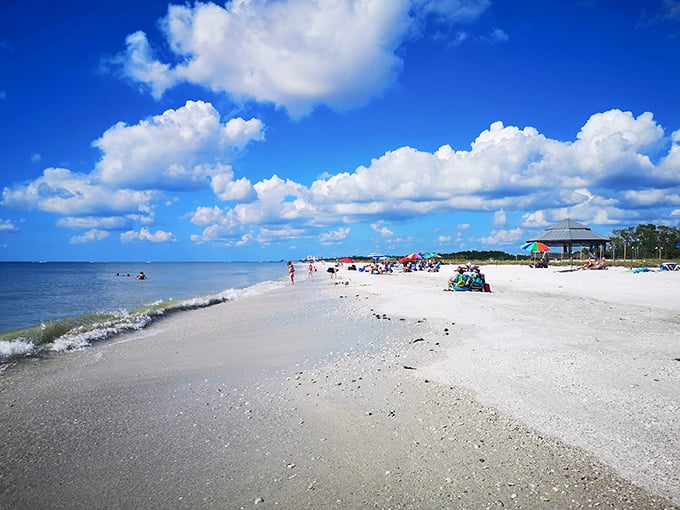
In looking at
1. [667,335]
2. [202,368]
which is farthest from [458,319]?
[202,368]

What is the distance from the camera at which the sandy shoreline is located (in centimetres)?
356

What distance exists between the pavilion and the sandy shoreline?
1726 inches

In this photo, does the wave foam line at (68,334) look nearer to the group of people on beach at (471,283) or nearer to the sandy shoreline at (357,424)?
the sandy shoreline at (357,424)

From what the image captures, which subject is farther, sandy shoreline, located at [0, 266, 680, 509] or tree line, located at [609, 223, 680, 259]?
tree line, located at [609, 223, 680, 259]

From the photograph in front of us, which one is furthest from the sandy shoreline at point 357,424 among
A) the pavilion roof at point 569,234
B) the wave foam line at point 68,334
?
the pavilion roof at point 569,234

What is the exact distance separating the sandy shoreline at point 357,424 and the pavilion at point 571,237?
144ft

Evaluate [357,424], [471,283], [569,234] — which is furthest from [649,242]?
[357,424]

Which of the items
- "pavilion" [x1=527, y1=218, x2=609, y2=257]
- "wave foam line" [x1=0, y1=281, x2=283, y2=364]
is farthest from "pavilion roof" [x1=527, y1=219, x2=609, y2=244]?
"wave foam line" [x1=0, y1=281, x2=283, y2=364]

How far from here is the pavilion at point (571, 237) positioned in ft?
158

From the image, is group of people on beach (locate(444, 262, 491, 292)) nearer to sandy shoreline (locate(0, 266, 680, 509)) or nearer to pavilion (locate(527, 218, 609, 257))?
sandy shoreline (locate(0, 266, 680, 509))

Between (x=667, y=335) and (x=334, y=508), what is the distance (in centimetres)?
975

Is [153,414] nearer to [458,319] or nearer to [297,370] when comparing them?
[297,370]

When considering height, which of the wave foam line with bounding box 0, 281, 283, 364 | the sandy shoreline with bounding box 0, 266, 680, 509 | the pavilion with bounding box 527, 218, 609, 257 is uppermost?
the pavilion with bounding box 527, 218, 609, 257

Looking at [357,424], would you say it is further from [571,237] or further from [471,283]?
[571,237]
